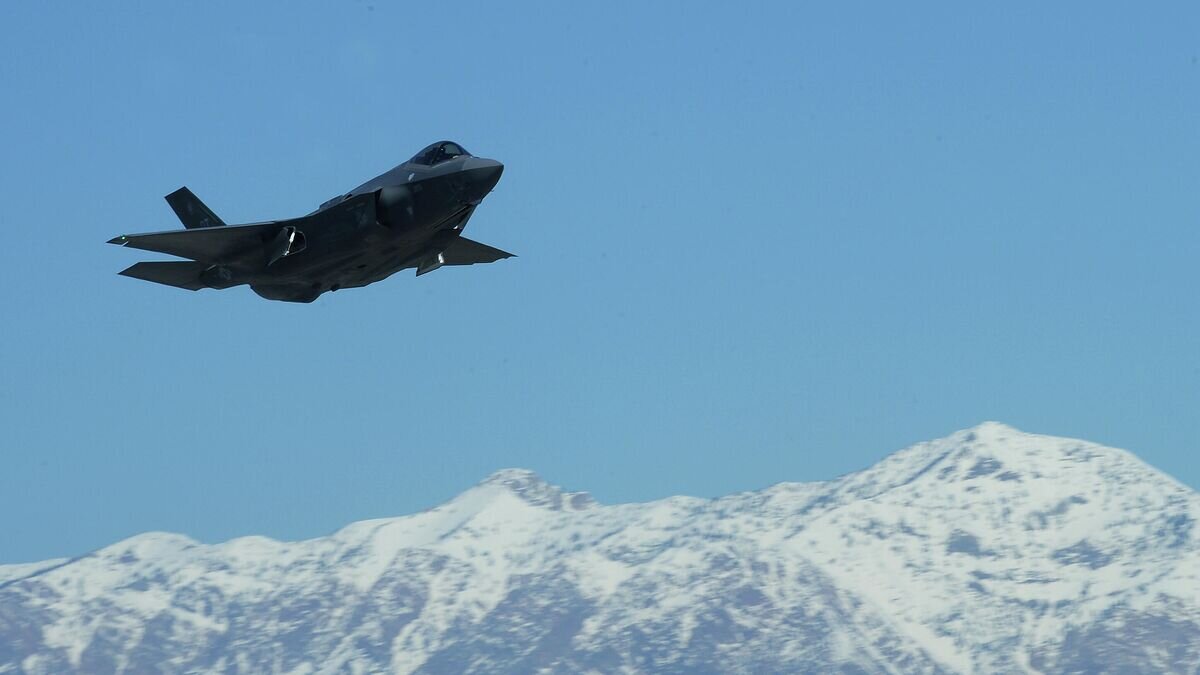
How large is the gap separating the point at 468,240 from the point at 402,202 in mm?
10208

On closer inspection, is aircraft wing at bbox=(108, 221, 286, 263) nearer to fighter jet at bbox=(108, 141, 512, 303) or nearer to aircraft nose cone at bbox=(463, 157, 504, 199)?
fighter jet at bbox=(108, 141, 512, 303)

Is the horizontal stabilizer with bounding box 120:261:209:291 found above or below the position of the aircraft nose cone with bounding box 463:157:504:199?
below

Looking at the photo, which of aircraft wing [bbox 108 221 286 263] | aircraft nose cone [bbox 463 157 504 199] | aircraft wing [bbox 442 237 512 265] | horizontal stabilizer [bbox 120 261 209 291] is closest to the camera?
aircraft nose cone [bbox 463 157 504 199]

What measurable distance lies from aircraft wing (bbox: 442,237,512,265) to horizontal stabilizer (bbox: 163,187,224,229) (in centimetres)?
896

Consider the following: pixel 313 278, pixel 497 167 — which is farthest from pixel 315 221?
pixel 497 167

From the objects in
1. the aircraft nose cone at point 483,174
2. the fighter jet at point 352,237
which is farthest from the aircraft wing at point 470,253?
the aircraft nose cone at point 483,174

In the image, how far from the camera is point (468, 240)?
2518 inches

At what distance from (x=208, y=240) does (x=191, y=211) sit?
20.6 feet

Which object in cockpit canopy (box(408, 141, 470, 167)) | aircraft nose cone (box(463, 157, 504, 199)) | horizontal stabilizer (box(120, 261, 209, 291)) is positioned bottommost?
horizontal stabilizer (box(120, 261, 209, 291))

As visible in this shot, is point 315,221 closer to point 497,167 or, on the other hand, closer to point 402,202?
point 402,202

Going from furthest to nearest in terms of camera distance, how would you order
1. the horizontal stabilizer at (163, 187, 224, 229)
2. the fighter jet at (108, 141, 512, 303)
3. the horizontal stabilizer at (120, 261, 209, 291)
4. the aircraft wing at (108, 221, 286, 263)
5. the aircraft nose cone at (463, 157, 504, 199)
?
the horizontal stabilizer at (163, 187, 224, 229) < the horizontal stabilizer at (120, 261, 209, 291) < the aircraft wing at (108, 221, 286, 263) < the fighter jet at (108, 141, 512, 303) < the aircraft nose cone at (463, 157, 504, 199)

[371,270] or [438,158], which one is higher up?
[438,158]

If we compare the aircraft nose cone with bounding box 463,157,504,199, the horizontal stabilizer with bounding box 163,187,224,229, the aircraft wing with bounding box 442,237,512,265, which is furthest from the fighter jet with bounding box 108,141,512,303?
the aircraft wing with bounding box 442,237,512,265

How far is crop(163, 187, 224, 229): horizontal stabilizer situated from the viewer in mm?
61906
